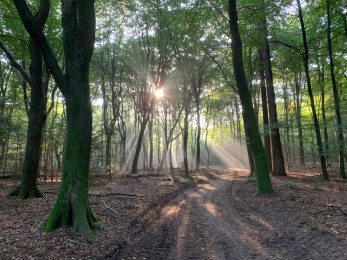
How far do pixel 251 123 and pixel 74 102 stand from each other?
742 cm

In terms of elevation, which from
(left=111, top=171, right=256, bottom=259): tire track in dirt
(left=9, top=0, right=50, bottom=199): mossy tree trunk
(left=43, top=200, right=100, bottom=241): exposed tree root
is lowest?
(left=111, top=171, right=256, bottom=259): tire track in dirt

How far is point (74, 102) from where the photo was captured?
18.3ft

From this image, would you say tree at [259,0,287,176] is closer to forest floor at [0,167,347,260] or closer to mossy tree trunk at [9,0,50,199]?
forest floor at [0,167,347,260]

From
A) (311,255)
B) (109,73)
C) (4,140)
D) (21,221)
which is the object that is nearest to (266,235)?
(311,255)

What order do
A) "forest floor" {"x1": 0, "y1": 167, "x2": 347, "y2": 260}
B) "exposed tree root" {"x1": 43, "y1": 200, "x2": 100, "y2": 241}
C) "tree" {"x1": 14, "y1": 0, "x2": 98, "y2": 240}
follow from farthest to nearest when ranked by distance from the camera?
"tree" {"x1": 14, "y1": 0, "x2": 98, "y2": 240}
"exposed tree root" {"x1": 43, "y1": 200, "x2": 100, "y2": 241}
"forest floor" {"x1": 0, "y1": 167, "x2": 347, "y2": 260}

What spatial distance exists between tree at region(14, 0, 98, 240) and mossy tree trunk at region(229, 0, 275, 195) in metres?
6.53

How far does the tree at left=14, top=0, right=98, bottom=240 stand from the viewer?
5.30m

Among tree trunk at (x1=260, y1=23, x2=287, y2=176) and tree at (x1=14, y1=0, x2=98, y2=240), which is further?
tree trunk at (x1=260, y1=23, x2=287, y2=176)

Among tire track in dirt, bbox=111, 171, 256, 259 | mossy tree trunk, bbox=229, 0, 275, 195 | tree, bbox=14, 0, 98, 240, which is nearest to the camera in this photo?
tire track in dirt, bbox=111, 171, 256, 259

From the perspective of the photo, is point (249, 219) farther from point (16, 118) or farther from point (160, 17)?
point (16, 118)

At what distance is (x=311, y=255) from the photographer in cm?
399

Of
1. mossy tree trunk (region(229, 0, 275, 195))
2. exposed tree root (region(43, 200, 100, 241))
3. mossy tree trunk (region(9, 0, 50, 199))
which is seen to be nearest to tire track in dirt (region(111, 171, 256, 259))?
exposed tree root (region(43, 200, 100, 241))

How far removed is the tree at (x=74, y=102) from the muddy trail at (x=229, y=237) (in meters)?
1.59

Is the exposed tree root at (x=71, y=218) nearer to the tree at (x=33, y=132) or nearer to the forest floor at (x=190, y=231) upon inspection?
the forest floor at (x=190, y=231)
